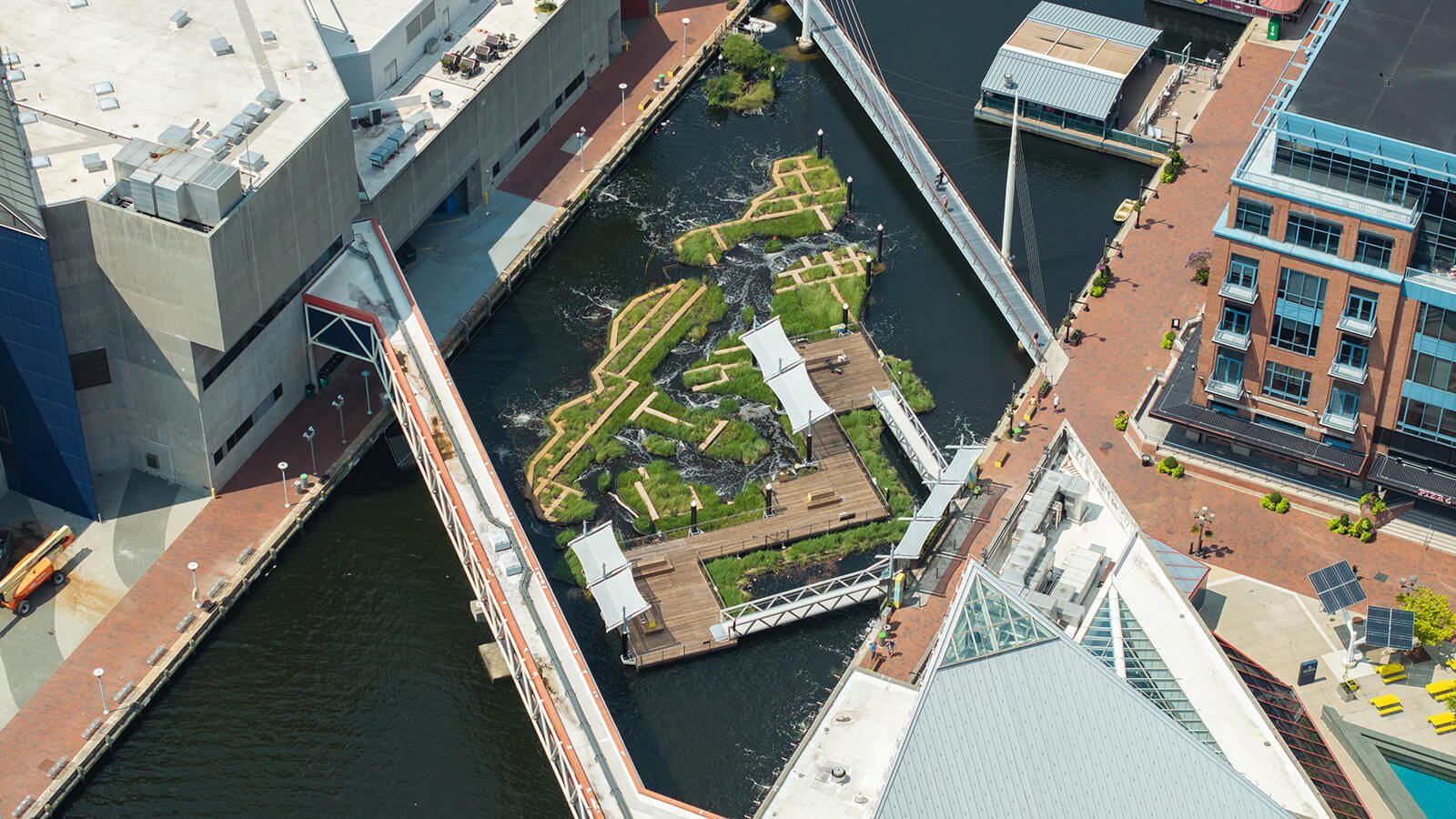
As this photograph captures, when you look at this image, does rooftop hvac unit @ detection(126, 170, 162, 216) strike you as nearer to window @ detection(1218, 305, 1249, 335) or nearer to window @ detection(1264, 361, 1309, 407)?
window @ detection(1218, 305, 1249, 335)

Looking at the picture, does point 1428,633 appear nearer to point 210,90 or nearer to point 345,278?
point 345,278

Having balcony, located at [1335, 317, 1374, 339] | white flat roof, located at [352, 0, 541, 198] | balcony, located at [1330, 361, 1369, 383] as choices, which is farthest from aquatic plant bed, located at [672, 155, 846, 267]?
balcony, located at [1335, 317, 1374, 339]

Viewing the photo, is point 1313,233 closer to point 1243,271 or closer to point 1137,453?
point 1243,271

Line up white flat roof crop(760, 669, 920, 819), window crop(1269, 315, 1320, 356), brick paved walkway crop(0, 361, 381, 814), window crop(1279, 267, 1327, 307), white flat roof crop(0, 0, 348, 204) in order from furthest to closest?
window crop(1269, 315, 1320, 356) → white flat roof crop(0, 0, 348, 204) → window crop(1279, 267, 1327, 307) → brick paved walkway crop(0, 361, 381, 814) → white flat roof crop(760, 669, 920, 819)

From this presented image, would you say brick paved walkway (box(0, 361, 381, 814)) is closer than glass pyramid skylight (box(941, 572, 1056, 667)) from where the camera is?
No

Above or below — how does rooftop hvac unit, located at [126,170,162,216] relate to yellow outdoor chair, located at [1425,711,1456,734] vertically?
above

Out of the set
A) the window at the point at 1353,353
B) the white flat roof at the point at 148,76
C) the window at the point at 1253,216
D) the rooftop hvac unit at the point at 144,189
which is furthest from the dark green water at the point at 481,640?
the window at the point at 1353,353
